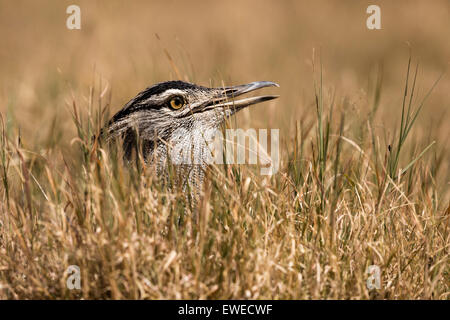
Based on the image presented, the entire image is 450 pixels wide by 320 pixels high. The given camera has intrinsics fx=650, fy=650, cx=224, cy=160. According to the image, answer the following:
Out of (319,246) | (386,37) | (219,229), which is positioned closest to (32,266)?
(219,229)

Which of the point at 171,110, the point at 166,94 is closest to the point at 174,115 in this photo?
the point at 171,110

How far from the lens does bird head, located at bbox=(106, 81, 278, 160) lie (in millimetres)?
4918

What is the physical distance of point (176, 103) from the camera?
5066mm

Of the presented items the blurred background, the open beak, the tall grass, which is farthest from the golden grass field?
the blurred background

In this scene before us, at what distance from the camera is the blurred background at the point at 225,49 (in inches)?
340

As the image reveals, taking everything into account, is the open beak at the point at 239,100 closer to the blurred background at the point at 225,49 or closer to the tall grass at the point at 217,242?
the tall grass at the point at 217,242

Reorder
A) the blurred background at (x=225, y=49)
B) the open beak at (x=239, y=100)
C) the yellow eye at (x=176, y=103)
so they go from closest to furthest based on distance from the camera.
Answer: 1. the open beak at (x=239, y=100)
2. the yellow eye at (x=176, y=103)
3. the blurred background at (x=225, y=49)

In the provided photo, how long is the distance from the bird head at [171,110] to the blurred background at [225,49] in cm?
203

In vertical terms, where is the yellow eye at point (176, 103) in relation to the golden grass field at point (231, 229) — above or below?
above

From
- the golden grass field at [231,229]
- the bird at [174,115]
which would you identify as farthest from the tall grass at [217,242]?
the bird at [174,115]

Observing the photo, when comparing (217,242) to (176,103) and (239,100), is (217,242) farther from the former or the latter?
(176,103)

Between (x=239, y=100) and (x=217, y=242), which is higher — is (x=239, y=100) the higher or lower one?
the higher one

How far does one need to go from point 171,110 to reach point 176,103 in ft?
0.25

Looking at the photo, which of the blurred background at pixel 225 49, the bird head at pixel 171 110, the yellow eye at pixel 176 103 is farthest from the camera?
the blurred background at pixel 225 49
